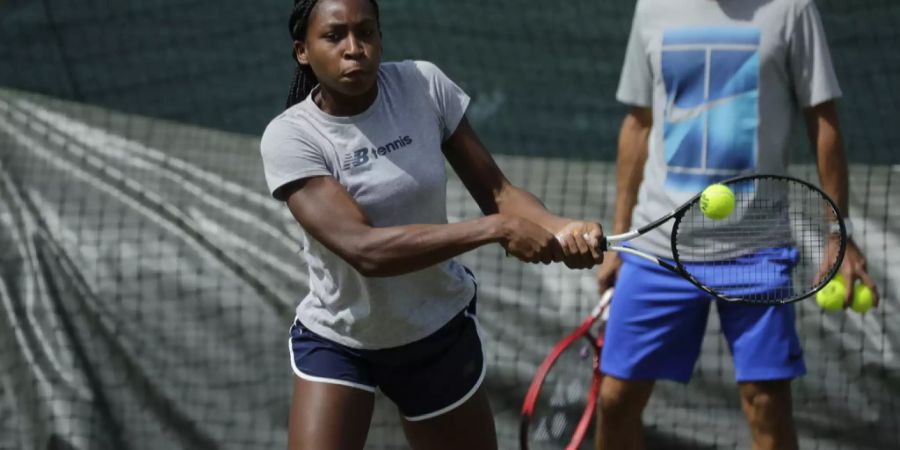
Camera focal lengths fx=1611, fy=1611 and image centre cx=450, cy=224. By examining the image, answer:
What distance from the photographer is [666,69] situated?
4.37 metres

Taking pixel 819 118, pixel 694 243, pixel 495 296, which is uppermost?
pixel 819 118

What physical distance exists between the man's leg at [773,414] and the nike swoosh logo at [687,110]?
0.74 metres

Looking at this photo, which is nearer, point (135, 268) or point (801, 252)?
point (801, 252)

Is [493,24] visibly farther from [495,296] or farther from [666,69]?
[666,69]

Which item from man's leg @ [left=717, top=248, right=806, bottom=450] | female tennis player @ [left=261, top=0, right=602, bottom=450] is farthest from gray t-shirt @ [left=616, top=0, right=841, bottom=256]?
female tennis player @ [left=261, top=0, right=602, bottom=450]

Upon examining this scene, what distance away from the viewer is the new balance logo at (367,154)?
3.50 m

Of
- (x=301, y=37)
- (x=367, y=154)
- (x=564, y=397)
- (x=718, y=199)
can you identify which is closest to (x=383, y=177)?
(x=367, y=154)

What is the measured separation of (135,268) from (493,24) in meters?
1.59

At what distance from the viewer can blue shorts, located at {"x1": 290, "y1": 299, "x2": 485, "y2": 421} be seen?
143 inches

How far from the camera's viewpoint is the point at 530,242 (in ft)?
10.6

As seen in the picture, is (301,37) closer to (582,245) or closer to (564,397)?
(582,245)

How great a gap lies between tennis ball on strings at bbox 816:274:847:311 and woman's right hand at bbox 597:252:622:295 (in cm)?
64

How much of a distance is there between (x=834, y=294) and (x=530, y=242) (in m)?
1.42

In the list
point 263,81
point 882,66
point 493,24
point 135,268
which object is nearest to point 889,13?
point 882,66
